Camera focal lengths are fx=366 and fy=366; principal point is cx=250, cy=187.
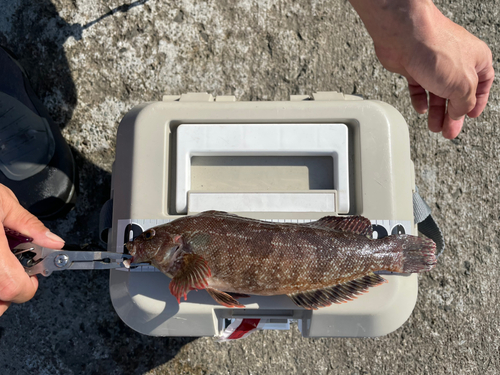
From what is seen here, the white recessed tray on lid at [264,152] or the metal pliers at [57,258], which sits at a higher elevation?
the white recessed tray on lid at [264,152]

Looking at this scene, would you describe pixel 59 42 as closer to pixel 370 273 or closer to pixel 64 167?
pixel 64 167

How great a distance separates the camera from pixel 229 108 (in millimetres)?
1959

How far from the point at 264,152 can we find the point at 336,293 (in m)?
0.79

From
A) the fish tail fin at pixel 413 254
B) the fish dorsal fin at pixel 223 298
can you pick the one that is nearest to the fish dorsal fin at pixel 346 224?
the fish tail fin at pixel 413 254

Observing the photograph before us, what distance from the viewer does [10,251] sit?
5.57ft

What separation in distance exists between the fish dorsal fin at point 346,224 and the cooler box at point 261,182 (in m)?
0.07

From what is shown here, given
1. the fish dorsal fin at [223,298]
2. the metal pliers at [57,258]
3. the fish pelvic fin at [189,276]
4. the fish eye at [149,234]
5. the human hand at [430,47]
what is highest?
the human hand at [430,47]

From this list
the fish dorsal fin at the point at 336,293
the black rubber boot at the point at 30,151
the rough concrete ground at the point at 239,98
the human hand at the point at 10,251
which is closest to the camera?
the human hand at the point at 10,251

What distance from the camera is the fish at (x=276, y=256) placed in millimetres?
1722

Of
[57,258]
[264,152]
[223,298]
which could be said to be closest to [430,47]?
[264,152]

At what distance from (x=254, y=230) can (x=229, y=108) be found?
677 millimetres

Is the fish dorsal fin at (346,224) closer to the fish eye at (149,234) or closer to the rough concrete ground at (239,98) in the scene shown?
the fish eye at (149,234)

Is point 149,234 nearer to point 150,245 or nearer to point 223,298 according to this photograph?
point 150,245

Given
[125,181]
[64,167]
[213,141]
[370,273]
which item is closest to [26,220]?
[125,181]
